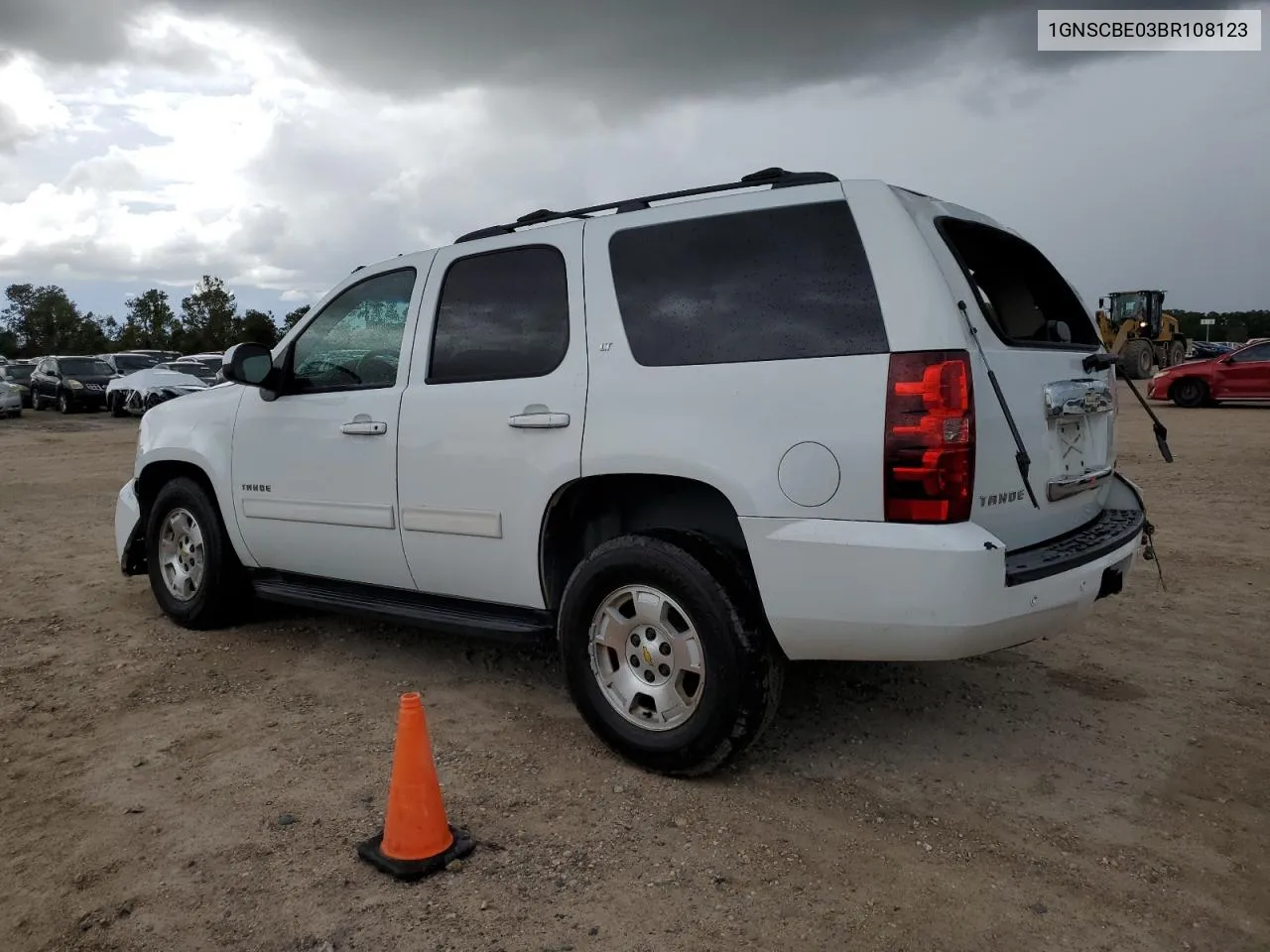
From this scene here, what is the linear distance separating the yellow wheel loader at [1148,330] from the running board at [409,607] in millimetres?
29356

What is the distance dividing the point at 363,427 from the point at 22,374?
118ft

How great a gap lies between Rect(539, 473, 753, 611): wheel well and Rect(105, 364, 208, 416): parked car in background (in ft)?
68.6

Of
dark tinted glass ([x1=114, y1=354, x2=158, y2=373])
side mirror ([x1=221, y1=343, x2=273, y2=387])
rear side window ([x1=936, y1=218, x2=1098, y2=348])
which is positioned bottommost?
side mirror ([x1=221, y1=343, x2=273, y2=387])

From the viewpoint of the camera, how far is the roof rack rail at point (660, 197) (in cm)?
354

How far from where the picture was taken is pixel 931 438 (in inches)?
117

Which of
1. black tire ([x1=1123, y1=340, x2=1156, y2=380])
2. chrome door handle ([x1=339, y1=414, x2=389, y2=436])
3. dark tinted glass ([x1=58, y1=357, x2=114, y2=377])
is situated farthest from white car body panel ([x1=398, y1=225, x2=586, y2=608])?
black tire ([x1=1123, y1=340, x2=1156, y2=380])

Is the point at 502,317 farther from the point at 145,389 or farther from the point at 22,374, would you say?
the point at 22,374

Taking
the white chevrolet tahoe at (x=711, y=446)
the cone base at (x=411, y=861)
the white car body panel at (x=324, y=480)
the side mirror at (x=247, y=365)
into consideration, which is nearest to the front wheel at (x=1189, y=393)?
the white chevrolet tahoe at (x=711, y=446)

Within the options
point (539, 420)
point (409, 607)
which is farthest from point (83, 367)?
point (539, 420)

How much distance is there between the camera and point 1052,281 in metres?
4.38

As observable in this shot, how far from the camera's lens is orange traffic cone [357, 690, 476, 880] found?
2936mm

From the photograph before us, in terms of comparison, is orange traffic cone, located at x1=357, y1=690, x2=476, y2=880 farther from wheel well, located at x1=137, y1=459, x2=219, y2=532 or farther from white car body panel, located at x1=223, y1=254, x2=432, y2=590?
wheel well, located at x1=137, y1=459, x2=219, y2=532

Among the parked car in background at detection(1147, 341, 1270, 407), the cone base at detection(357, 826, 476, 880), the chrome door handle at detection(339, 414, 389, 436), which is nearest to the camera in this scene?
the cone base at detection(357, 826, 476, 880)

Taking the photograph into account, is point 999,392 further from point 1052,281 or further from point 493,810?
point 493,810
